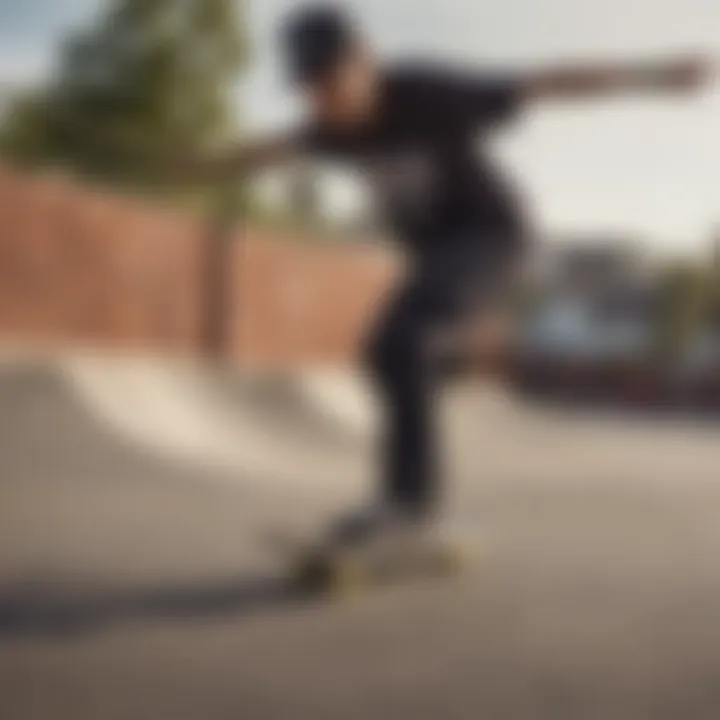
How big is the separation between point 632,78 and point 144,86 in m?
0.73

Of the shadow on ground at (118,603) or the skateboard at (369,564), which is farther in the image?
the skateboard at (369,564)

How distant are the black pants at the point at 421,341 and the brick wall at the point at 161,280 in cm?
6

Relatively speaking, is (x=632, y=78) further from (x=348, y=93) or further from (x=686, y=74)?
(x=348, y=93)

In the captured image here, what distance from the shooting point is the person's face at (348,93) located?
1.40m

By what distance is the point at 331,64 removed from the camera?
1.37m

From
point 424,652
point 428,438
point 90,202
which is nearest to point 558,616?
point 424,652

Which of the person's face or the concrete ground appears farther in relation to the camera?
the person's face

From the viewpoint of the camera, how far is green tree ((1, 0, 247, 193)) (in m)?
1.45

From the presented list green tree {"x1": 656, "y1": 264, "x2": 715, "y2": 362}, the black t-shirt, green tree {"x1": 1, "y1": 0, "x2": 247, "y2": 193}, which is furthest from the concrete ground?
green tree {"x1": 1, "y1": 0, "x2": 247, "y2": 193}

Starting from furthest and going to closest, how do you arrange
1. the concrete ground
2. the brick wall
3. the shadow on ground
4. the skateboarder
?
the brick wall → the skateboarder → the shadow on ground → the concrete ground

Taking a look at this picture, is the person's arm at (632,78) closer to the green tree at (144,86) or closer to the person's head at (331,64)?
the person's head at (331,64)

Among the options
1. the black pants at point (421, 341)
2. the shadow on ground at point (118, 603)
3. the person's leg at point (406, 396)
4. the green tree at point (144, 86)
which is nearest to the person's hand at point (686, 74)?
the black pants at point (421, 341)

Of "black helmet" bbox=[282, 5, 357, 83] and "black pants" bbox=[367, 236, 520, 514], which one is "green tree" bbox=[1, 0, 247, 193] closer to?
"black helmet" bbox=[282, 5, 357, 83]

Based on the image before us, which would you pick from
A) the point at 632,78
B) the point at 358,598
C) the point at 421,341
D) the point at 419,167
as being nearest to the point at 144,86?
the point at 419,167
